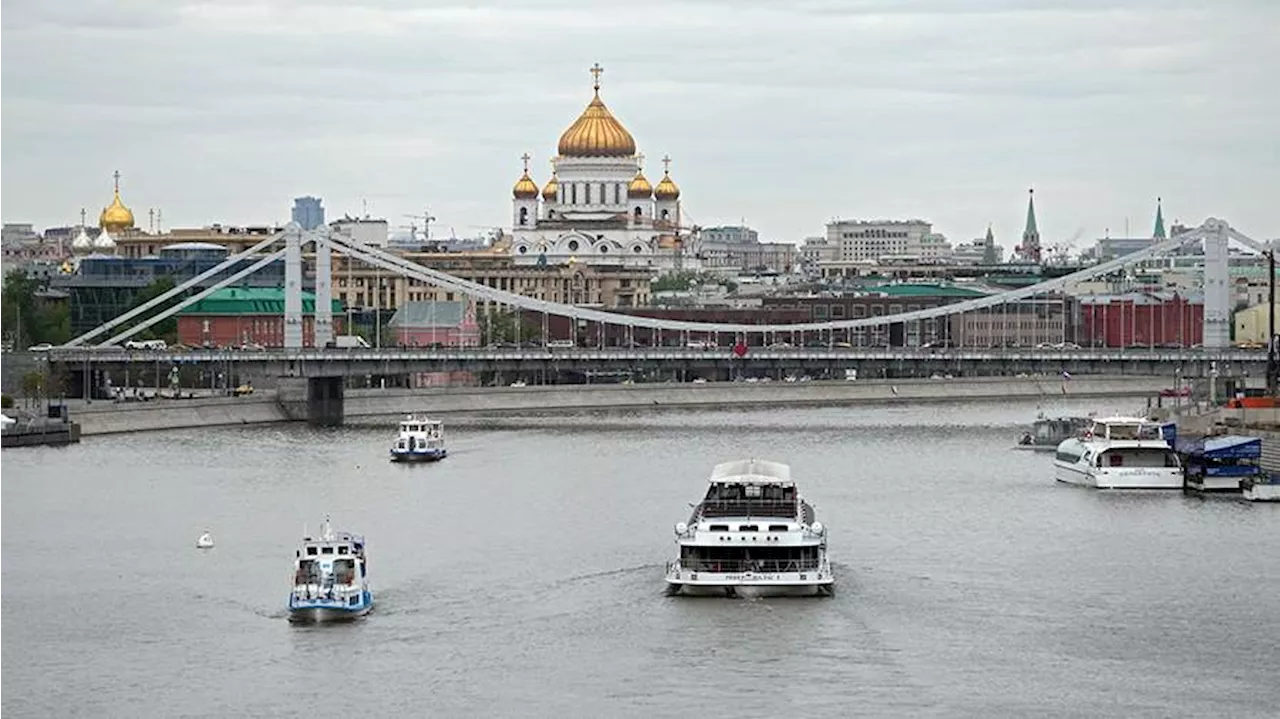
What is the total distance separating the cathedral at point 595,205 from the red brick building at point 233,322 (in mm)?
44559

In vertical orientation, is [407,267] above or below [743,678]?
above

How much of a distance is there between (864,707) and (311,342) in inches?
2560

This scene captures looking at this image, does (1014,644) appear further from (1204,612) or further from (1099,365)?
(1099,365)

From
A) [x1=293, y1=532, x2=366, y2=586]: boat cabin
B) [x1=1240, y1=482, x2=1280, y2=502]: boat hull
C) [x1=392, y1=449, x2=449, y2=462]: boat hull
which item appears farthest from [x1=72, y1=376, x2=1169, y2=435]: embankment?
[x1=293, y1=532, x2=366, y2=586]: boat cabin

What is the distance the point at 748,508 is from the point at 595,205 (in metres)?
107

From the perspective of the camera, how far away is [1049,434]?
6744 cm

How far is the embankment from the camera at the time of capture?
73.9 m

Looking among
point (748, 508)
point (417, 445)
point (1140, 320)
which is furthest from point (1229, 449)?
point (1140, 320)

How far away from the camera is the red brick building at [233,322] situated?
323 feet

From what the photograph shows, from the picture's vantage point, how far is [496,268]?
131m

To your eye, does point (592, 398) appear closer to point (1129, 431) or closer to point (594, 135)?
point (1129, 431)

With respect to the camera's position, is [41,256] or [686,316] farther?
[41,256]

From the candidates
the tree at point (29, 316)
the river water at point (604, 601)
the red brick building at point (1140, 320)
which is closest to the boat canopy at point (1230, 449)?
the river water at point (604, 601)

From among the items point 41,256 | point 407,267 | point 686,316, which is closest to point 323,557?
point 407,267
